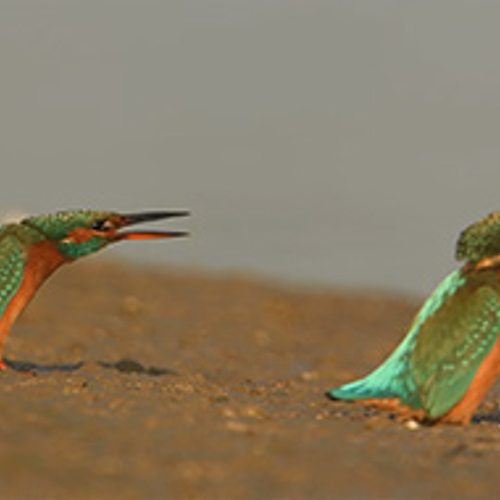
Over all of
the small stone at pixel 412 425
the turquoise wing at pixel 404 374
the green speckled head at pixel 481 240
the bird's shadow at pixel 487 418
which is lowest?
the bird's shadow at pixel 487 418

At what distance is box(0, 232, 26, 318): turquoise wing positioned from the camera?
421 inches

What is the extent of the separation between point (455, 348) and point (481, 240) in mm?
780

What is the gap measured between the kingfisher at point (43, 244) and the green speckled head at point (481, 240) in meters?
3.20

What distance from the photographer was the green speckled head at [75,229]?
35.9 ft

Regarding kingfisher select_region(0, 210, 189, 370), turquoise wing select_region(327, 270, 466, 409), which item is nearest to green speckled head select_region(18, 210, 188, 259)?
kingfisher select_region(0, 210, 189, 370)

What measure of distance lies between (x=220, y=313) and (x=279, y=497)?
16.3 metres

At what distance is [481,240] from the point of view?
8.53 m

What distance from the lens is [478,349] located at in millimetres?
8352

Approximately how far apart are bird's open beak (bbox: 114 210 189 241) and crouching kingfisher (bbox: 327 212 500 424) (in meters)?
3.03

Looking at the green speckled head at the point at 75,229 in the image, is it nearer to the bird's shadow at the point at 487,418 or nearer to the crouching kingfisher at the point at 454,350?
the crouching kingfisher at the point at 454,350

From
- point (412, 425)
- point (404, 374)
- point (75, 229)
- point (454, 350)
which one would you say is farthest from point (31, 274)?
point (454, 350)

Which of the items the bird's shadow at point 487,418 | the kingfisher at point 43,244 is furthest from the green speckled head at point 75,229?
the bird's shadow at point 487,418

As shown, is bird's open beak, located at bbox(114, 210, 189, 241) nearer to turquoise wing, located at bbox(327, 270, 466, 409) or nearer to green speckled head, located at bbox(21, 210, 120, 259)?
green speckled head, located at bbox(21, 210, 120, 259)

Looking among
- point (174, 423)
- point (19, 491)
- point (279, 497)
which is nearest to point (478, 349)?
point (174, 423)
